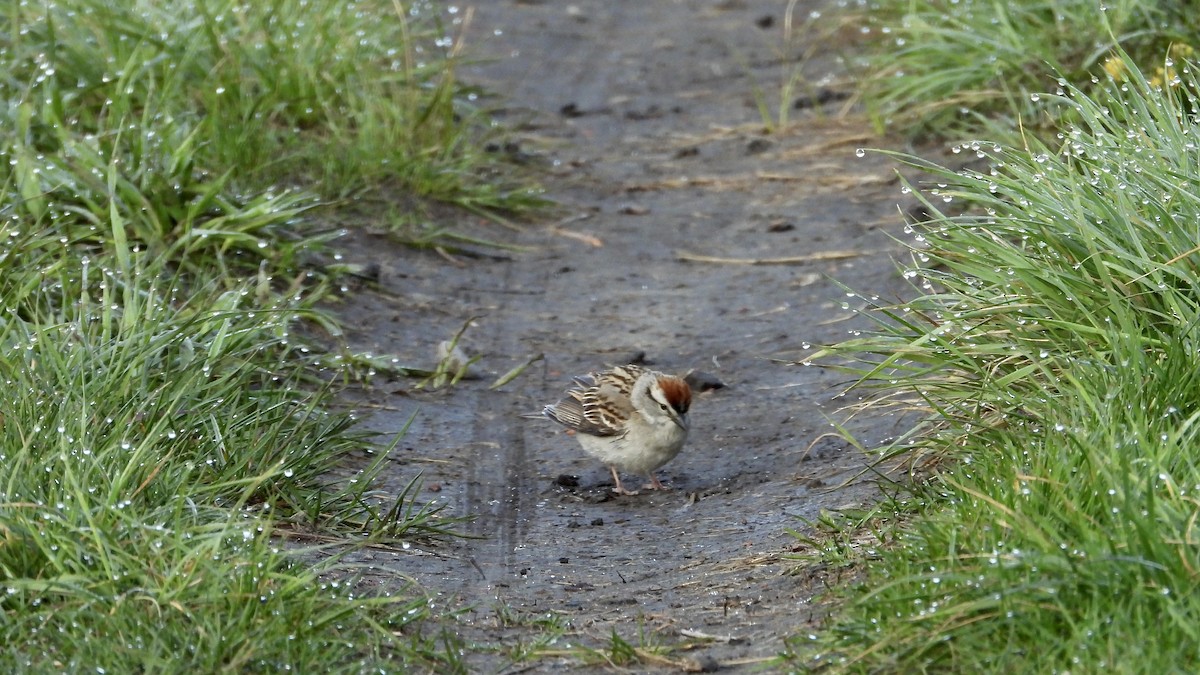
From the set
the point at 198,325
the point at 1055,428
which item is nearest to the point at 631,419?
the point at 198,325

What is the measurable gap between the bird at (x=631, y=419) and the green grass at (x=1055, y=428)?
0.81 meters

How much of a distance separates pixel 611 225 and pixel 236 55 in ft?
7.40

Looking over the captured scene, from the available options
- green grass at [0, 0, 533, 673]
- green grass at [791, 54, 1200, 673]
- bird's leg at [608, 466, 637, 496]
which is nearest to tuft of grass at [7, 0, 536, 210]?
green grass at [0, 0, 533, 673]

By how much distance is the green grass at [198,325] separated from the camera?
146 inches

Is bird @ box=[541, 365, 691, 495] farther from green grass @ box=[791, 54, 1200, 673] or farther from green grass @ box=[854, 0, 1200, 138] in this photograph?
green grass @ box=[854, 0, 1200, 138]

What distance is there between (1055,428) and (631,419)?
6.54 feet

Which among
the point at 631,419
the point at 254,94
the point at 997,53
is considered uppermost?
the point at 997,53

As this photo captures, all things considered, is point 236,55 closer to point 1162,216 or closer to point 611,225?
point 611,225

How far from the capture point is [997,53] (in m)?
7.75

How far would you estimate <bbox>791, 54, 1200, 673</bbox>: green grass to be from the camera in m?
3.38

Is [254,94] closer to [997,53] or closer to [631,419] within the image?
[631,419]

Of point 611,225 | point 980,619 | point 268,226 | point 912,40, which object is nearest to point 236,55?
point 268,226

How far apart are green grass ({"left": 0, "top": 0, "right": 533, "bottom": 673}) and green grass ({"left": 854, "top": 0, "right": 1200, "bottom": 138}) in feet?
7.67

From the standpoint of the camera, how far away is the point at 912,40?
8656mm
